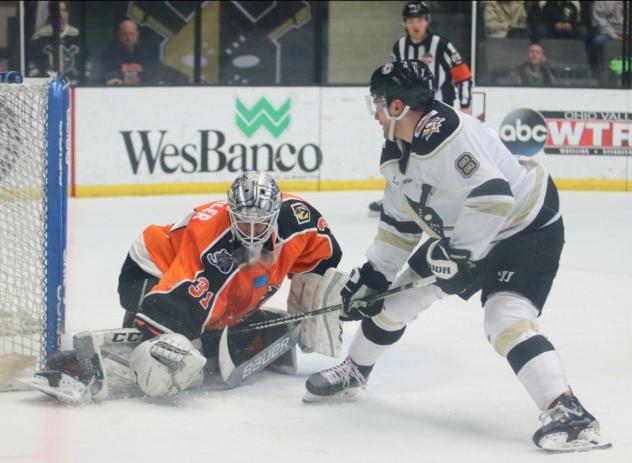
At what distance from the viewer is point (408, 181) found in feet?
11.2

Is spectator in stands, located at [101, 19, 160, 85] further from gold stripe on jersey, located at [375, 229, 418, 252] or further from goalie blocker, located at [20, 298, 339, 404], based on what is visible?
gold stripe on jersey, located at [375, 229, 418, 252]

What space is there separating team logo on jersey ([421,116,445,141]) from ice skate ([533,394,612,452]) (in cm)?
71

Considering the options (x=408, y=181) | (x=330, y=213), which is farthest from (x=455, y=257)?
(x=330, y=213)

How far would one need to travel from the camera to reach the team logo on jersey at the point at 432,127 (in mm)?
3277

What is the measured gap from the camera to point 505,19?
8.97 m

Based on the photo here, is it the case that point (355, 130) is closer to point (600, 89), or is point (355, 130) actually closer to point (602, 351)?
point (600, 89)

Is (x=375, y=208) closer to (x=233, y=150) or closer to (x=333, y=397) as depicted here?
(x=233, y=150)

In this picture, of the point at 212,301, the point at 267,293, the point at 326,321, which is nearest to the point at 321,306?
the point at 326,321

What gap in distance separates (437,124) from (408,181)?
0.20m

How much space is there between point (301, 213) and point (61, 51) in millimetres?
4795

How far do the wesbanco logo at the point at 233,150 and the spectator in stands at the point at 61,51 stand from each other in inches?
26.3

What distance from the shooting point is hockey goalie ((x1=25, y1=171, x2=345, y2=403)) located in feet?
11.9

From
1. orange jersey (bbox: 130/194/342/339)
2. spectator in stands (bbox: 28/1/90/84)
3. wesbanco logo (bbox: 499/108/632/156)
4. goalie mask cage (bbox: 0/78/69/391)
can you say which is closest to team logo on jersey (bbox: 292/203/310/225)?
orange jersey (bbox: 130/194/342/339)

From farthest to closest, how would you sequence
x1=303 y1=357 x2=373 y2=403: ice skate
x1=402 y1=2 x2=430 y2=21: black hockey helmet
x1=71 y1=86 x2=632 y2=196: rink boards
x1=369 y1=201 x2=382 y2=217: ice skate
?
x1=71 y1=86 x2=632 y2=196: rink boards < x1=369 y1=201 x2=382 y2=217: ice skate < x1=402 y1=2 x2=430 y2=21: black hockey helmet < x1=303 y1=357 x2=373 y2=403: ice skate
